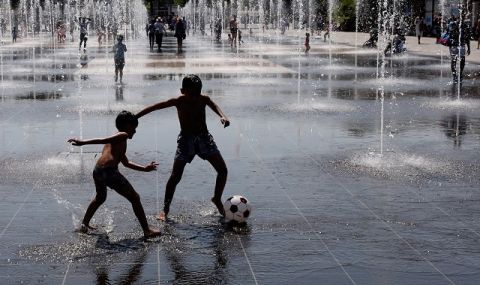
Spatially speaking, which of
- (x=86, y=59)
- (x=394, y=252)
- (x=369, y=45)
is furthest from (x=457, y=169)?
(x=369, y=45)

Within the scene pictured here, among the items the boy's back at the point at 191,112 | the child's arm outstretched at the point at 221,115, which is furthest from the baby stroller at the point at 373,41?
the boy's back at the point at 191,112

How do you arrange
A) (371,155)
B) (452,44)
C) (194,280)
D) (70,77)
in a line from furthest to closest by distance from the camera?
1. (70,77)
2. (452,44)
3. (371,155)
4. (194,280)

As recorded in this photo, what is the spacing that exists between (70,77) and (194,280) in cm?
2108

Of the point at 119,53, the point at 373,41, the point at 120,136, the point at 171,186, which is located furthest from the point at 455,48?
the point at 373,41

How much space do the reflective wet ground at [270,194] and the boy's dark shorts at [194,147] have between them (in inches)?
22.7

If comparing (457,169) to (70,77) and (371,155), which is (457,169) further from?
(70,77)

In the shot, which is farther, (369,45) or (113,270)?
(369,45)

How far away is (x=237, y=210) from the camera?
781 centimetres

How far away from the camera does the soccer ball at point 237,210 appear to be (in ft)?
25.6

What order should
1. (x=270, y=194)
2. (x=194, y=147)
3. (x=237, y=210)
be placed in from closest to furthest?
(x=237, y=210) < (x=194, y=147) < (x=270, y=194)

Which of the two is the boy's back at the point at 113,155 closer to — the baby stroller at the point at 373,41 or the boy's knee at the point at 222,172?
the boy's knee at the point at 222,172

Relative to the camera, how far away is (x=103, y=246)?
715 centimetres

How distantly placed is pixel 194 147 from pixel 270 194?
4.45 feet

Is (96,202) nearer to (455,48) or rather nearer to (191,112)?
(191,112)
